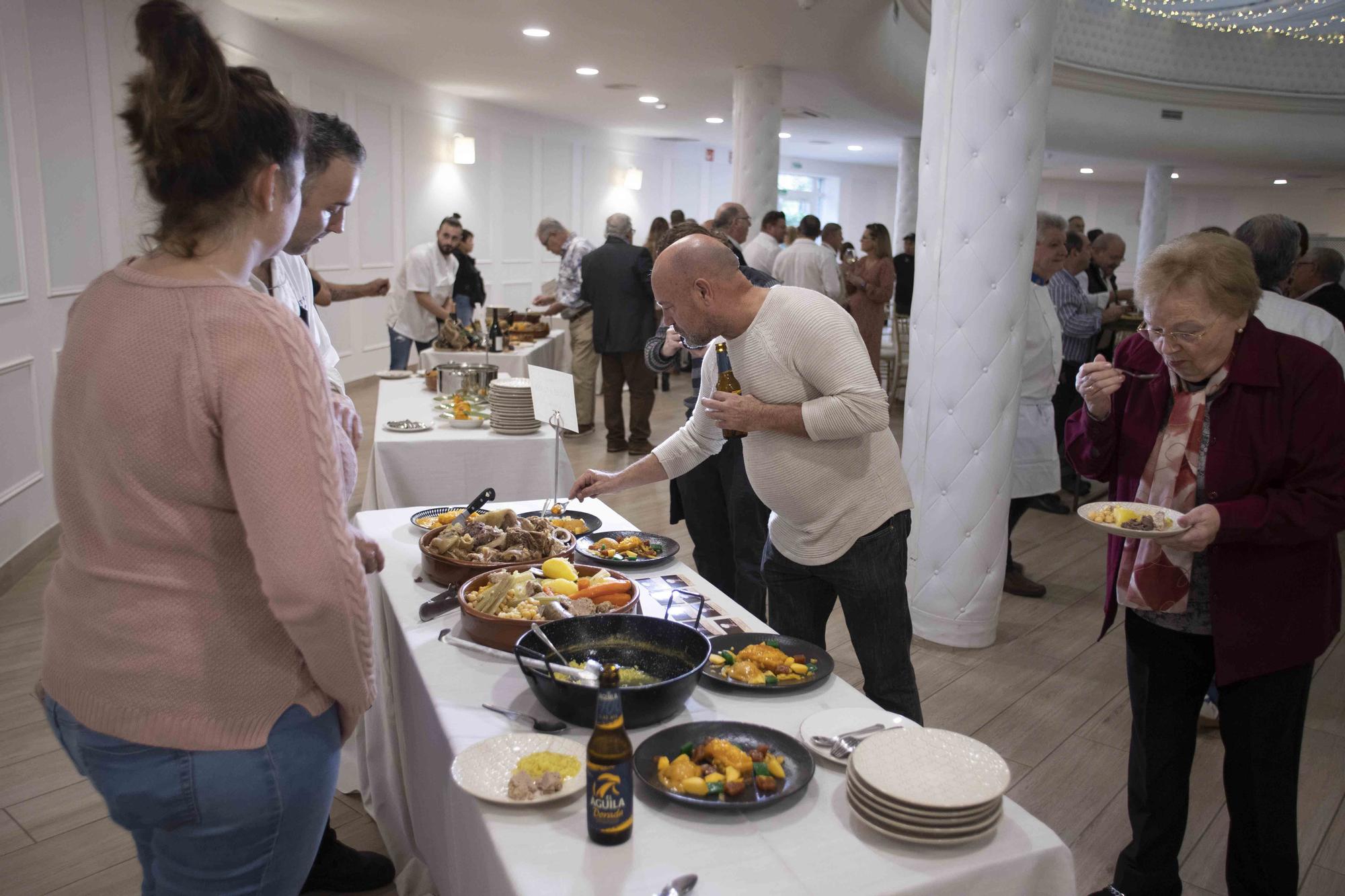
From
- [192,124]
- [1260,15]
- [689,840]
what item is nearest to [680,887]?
[689,840]

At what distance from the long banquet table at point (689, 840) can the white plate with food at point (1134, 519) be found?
58 cm

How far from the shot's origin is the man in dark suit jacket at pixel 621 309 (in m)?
6.48

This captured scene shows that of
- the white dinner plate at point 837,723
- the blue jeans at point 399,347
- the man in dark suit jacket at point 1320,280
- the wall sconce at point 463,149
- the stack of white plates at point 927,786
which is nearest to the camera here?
the stack of white plates at point 927,786

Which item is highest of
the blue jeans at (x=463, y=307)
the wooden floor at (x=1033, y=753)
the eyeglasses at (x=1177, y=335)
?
the eyeglasses at (x=1177, y=335)

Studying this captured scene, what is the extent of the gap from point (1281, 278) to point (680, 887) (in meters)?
2.57

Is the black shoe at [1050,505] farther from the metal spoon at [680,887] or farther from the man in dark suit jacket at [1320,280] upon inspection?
the metal spoon at [680,887]

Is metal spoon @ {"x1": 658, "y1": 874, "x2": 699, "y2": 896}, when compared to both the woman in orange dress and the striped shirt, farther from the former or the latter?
the woman in orange dress

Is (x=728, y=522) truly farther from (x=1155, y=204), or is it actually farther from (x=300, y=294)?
(x=1155, y=204)

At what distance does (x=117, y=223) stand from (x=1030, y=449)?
464 cm

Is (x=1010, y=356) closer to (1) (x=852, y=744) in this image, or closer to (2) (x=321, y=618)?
(1) (x=852, y=744)

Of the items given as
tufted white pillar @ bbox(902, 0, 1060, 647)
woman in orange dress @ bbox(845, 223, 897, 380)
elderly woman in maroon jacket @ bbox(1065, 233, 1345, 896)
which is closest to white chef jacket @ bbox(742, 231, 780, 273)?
woman in orange dress @ bbox(845, 223, 897, 380)

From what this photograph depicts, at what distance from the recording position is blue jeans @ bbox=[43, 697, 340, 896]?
109 centimetres

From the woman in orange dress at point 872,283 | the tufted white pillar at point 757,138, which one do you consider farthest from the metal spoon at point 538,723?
the woman in orange dress at point 872,283

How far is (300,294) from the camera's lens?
8.28 feet
